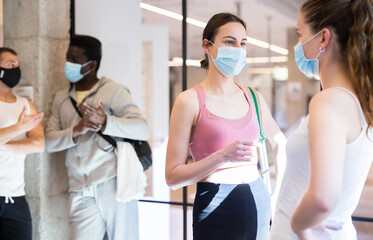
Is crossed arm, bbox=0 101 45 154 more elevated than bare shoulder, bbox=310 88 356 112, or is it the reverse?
bare shoulder, bbox=310 88 356 112

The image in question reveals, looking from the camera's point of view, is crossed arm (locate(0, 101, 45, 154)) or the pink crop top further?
crossed arm (locate(0, 101, 45, 154))

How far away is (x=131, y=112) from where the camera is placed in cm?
289

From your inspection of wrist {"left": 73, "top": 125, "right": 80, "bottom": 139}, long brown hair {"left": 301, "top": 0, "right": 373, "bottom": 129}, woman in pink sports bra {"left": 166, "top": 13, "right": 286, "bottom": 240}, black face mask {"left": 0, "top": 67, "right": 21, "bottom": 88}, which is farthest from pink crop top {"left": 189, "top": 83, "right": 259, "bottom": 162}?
black face mask {"left": 0, "top": 67, "right": 21, "bottom": 88}

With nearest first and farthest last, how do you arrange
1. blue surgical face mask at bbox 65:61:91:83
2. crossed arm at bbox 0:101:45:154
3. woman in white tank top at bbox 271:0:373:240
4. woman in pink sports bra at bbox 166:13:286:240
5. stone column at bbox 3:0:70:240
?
woman in white tank top at bbox 271:0:373:240
woman in pink sports bra at bbox 166:13:286:240
crossed arm at bbox 0:101:45:154
blue surgical face mask at bbox 65:61:91:83
stone column at bbox 3:0:70:240

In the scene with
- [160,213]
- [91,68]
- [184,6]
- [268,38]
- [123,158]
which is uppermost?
[184,6]

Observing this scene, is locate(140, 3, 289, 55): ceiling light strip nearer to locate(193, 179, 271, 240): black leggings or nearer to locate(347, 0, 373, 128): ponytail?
locate(193, 179, 271, 240): black leggings

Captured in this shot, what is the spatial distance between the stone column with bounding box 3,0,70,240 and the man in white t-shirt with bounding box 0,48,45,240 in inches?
14.4

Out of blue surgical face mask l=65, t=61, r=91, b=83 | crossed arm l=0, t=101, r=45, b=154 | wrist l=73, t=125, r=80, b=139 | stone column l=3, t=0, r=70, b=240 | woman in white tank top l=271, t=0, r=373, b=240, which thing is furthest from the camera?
stone column l=3, t=0, r=70, b=240

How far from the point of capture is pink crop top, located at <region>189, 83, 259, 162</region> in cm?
189

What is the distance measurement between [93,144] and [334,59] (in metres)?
1.98

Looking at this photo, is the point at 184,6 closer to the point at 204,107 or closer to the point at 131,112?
the point at 131,112

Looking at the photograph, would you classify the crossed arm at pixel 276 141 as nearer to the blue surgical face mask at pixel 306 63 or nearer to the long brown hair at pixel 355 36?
the blue surgical face mask at pixel 306 63

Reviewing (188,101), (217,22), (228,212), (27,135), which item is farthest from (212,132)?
(27,135)

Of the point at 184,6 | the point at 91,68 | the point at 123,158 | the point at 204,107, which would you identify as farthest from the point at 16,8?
the point at 204,107
